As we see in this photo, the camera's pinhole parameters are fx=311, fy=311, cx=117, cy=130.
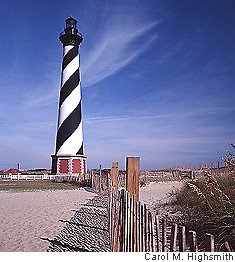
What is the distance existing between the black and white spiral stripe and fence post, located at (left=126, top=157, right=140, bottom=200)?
9.16 metres

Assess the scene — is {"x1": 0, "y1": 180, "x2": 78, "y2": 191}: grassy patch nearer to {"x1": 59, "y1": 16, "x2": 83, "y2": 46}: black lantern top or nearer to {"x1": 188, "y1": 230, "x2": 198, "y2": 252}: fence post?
{"x1": 59, "y1": 16, "x2": 83, "y2": 46}: black lantern top

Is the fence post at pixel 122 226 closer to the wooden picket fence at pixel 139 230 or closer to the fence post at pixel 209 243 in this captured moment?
the wooden picket fence at pixel 139 230

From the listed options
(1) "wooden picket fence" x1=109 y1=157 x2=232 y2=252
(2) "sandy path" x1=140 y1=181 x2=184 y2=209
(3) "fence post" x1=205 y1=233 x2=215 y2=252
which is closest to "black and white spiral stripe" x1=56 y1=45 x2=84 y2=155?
(2) "sandy path" x1=140 y1=181 x2=184 y2=209

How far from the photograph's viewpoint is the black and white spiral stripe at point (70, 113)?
35.8ft

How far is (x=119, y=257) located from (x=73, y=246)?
1.55 metres

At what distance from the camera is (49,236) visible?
286 centimetres

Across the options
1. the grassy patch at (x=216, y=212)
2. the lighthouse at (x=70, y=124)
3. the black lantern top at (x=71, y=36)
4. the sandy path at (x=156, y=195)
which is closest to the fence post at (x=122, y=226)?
the grassy patch at (x=216, y=212)

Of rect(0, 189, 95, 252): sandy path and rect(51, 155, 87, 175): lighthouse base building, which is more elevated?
rect(51, 155, 87, 175): lighthouse base building

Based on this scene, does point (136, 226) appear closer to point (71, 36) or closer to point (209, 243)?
point (209, 243)

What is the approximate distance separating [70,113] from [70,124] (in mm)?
390

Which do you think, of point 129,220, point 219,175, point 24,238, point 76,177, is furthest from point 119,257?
point 76,177

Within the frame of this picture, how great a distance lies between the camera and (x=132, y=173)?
1791 mm

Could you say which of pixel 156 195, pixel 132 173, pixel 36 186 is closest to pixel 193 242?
pixel 132 173

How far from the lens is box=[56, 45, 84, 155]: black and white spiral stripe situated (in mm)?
10898
